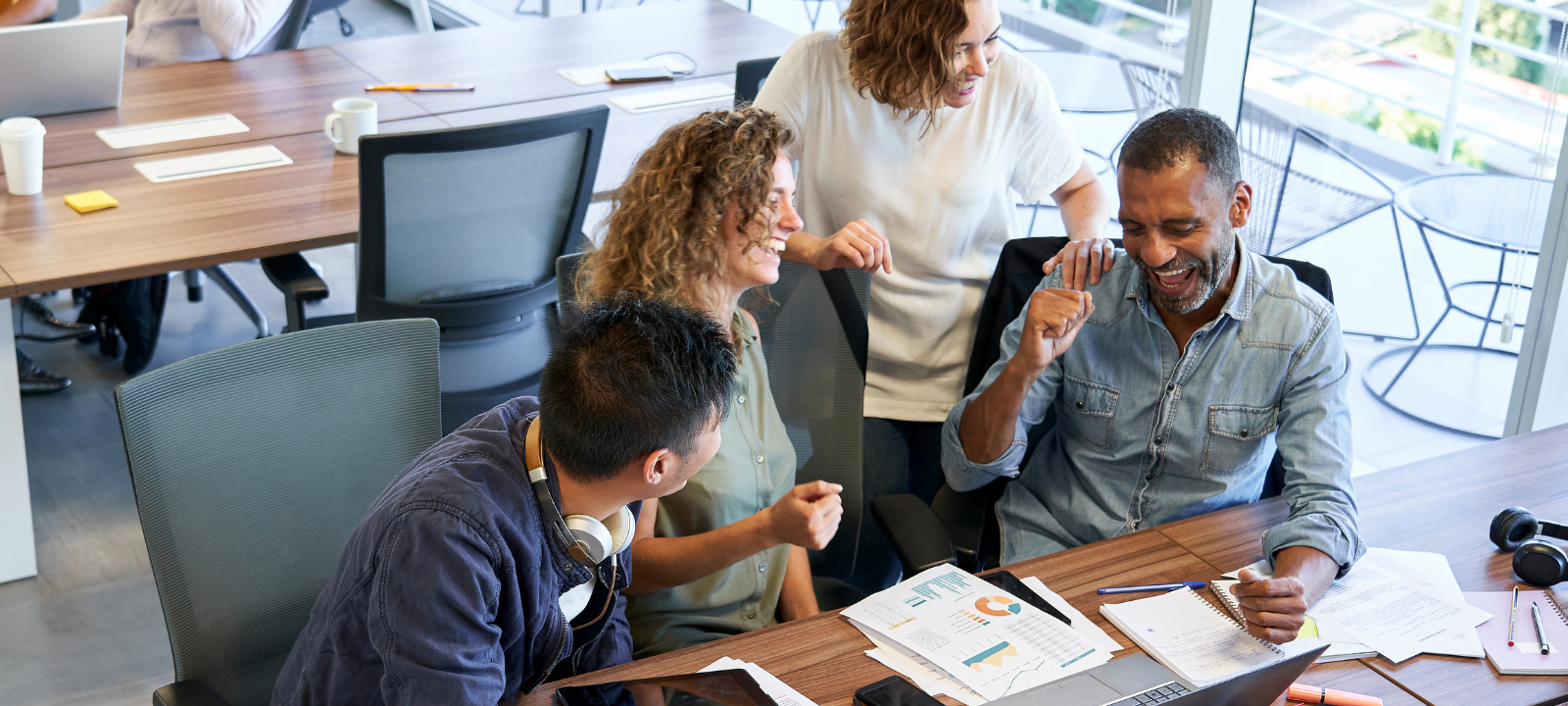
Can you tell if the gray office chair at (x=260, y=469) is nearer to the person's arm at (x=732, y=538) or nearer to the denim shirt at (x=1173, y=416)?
the person's arm at (x=732, y=538)

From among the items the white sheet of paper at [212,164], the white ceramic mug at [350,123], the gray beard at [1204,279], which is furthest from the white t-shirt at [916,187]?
the white sheet of paper at [212,164]

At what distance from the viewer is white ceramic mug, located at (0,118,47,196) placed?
9.20ft

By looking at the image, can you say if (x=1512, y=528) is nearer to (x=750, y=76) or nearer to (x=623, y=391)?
(x=623, y=391)

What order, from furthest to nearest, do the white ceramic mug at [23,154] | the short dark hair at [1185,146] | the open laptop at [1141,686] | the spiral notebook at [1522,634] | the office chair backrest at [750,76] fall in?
1. the office chair backrest at [750,76]
2. the white ceramic mug at [23,154]
3. the short dark hair at [1185,146]
4. the spiral notebook at [1522,634]
5. the open laptop at [1141,686]

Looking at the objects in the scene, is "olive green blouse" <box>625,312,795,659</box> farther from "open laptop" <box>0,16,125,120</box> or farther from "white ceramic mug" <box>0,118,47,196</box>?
"open laptop" <box>0,16,125,120</box>

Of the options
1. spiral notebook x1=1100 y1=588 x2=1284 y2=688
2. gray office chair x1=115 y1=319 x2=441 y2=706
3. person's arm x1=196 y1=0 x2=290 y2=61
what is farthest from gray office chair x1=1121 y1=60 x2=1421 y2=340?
person's arm x1=196 y1=0 x2=290 y2=61

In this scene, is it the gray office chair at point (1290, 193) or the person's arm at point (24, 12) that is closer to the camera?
the gray office chair at point (1290, 193)

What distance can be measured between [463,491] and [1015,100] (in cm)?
129

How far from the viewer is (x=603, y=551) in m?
1.46

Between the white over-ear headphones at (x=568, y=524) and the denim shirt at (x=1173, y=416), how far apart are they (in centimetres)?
79

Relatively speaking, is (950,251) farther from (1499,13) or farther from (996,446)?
(1499,13)

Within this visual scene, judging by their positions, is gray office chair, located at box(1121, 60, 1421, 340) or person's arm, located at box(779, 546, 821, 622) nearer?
person's arm, located at box(779, 546, 821, 622)

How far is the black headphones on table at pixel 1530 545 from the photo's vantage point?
5.79 feet

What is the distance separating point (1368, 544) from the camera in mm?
1879
